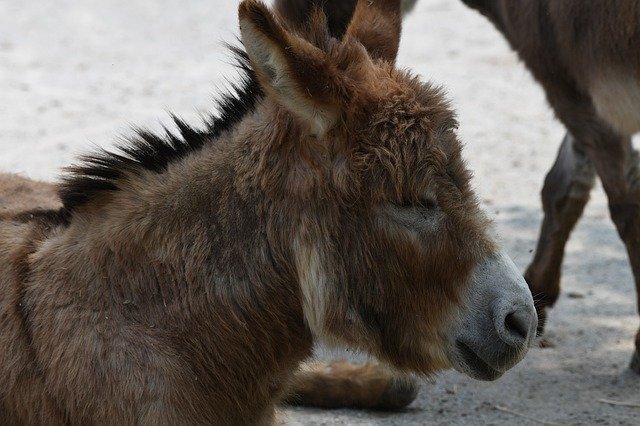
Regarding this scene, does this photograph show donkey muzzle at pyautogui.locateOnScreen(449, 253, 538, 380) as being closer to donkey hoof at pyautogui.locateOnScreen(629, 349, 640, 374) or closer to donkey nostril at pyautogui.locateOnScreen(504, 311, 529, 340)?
donkey nostril at pyautogui.locateOnScreen(504, 311, 529, 340)

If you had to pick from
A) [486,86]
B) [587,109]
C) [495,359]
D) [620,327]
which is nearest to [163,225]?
[495,359]

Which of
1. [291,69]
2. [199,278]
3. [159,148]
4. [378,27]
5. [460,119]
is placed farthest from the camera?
[460,119]

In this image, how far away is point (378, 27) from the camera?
328 cm

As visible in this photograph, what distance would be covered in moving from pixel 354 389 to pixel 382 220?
1.58 meters

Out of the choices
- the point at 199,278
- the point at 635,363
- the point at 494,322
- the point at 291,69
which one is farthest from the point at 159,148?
the point at 635,363

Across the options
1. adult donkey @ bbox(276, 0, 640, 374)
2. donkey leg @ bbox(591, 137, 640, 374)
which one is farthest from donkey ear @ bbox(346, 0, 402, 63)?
donkey leg @ bbox(591, 137, 640, 374)

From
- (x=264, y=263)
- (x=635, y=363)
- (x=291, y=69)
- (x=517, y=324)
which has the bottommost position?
(x=635, y=363)

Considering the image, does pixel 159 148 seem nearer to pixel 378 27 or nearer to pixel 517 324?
pixel 378 27

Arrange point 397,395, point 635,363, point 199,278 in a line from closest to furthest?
point 199,278 → point 397,395 → point 635,363

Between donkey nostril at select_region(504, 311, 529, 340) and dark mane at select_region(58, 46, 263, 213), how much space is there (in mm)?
1051

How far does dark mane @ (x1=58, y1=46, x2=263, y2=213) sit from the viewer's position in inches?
125

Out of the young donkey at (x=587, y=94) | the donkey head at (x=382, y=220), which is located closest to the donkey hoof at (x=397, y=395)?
the young donkey at (x=587, y=94)

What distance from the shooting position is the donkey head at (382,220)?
113 inches

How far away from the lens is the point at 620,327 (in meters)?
5.45
